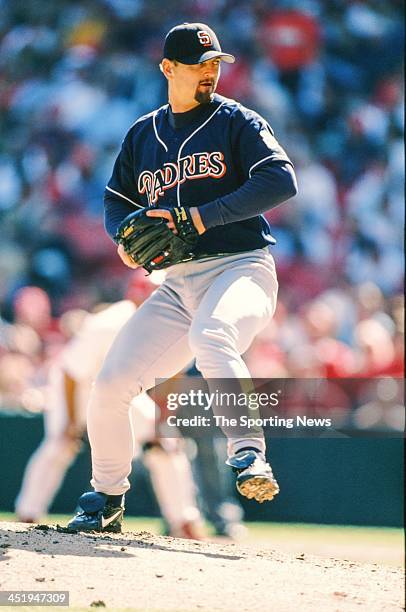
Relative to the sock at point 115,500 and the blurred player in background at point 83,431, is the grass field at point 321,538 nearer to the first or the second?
the blurred player in background at point 83,431

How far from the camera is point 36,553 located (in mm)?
3225

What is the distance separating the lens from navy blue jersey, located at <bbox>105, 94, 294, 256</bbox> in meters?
3.38

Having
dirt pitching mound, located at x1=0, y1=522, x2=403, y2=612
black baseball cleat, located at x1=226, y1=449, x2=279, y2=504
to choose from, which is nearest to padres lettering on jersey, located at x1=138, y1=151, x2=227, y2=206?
black baseball cleat, located at x1=226, y1=449, x2=279, y2=504

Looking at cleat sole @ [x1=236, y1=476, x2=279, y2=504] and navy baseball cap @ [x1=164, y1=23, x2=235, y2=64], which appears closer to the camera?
cleat sole @ [x1=236, y1=476, x2=279, y2=504]

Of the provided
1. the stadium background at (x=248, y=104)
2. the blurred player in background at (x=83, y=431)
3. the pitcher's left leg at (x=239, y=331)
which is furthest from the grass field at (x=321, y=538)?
the pitcher's left leg at (x=239, y=331)

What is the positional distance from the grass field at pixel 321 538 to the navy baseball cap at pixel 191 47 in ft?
9.83

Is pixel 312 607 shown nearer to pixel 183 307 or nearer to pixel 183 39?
pixel 183 307

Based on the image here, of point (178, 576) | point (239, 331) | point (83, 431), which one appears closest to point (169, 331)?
point (239, 331)

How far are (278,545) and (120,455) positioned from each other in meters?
2.51

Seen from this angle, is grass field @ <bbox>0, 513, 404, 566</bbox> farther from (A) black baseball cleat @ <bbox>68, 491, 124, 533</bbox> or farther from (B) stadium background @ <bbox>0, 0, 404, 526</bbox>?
(A) black baseball cleat @ <bbox>68, 491, 124, 533</bbox>

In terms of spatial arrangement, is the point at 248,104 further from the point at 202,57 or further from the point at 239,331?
the point at 239,331

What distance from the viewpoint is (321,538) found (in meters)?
6.28

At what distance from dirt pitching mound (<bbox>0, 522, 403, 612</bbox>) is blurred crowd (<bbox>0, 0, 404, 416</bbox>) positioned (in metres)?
4.56

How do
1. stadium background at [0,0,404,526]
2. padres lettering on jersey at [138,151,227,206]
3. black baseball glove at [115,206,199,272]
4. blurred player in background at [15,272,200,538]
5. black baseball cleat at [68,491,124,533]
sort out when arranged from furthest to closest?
stadium background at [0,0,404,526], blurred player in background at [15,272,200,538], black baseball cleat at [68,491,124,533], padres lettering on jersey at [138,151,227,206], black baseball glove at [115,206,199,272]
